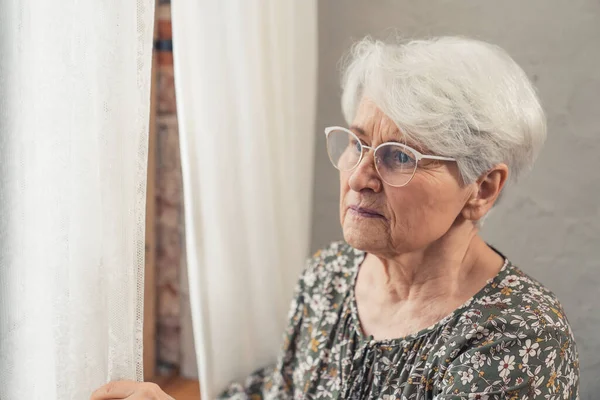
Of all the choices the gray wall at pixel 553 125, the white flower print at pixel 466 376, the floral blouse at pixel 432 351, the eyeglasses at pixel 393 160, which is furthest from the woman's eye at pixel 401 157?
the gray wall at pixel 553 125

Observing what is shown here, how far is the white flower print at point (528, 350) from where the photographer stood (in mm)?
1227

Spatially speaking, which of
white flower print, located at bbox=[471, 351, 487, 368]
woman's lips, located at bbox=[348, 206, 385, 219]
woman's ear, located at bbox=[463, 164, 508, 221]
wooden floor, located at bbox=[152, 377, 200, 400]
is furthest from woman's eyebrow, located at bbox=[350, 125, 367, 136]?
wooden floor, located at bbox=[152, 377, 200, 400]

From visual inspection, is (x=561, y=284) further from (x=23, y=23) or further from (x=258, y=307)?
(x=23, y=23)

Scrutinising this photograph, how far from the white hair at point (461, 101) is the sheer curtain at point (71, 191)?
0.53 metres

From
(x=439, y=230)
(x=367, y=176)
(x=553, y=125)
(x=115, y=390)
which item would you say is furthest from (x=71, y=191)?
(x=553, y=125)

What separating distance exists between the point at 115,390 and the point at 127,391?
0.02m

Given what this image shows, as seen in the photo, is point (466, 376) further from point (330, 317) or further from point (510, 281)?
Result: point (330, 317)

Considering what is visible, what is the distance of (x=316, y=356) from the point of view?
1.55 metres

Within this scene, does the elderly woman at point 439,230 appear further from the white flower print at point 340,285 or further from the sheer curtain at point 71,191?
the sheer curtain at point 71,191

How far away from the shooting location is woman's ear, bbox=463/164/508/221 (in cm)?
135

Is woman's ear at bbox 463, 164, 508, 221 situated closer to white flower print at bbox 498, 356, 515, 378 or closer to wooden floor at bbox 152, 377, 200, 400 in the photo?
white flower print at bbox 498, 356, 515, 378

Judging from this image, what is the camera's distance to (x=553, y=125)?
68.0 inches

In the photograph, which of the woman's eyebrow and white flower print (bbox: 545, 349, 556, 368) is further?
the woman's eyebrow

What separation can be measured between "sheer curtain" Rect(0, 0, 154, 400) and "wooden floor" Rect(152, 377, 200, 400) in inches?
35.7
